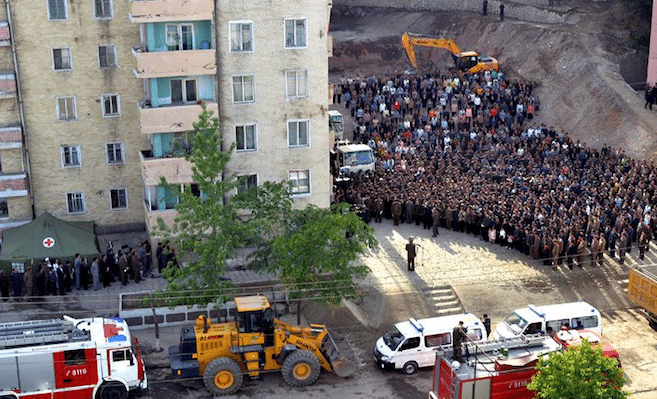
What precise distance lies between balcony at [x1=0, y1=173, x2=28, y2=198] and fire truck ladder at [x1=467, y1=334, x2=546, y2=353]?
23669 millimetres

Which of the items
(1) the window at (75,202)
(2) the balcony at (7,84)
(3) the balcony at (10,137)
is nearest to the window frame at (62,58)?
(2) the balcony at (7,84)

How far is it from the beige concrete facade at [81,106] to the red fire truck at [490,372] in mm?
21612

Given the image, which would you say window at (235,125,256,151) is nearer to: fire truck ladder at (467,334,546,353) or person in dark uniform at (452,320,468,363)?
fire truck ladder at (467,334,546,353)

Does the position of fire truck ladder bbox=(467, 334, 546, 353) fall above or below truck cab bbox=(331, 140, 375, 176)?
below

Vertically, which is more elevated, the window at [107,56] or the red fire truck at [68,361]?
the window at [107,56]

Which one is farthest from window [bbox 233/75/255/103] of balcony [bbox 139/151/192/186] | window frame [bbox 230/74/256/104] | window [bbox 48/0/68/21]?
window [bbox 48/0/68/21]

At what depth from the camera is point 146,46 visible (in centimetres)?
4566

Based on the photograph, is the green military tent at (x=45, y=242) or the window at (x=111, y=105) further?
the window at (x=111, y=105)

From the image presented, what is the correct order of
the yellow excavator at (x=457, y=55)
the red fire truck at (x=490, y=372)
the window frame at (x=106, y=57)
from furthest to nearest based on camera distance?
the yellow excavator at (x=457, y=55) < the window frame at (x=106, y=57) < the red fire truck at (x=490, y=372)

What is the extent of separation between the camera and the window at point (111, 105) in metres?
48.3

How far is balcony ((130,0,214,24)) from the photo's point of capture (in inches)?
1727

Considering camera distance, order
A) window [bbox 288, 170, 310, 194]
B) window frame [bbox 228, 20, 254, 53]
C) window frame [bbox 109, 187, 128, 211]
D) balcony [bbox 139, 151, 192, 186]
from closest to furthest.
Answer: window frame [bbox 228, 20, 254, 53], balcony [bbox 139, 151, 192, 186], window [bbox 288, 170, 310, 194], window frame [bbox 109, 187, 128, 211]

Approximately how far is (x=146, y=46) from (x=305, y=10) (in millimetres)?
7294

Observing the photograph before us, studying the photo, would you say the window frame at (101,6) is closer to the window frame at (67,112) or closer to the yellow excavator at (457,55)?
the window frame at (67,112)
